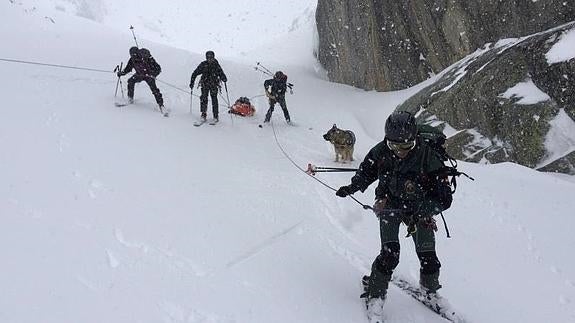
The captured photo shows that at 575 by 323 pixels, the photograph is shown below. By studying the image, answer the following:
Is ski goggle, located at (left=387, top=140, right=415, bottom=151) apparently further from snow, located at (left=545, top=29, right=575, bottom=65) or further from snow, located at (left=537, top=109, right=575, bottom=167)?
snow, located at (left=545, top=29, right=575, bottom=65)

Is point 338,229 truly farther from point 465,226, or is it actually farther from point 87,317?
point 87,317

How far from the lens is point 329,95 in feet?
68.1

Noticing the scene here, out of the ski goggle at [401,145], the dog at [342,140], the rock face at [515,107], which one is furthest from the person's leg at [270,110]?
the ski goggle at [401,145]

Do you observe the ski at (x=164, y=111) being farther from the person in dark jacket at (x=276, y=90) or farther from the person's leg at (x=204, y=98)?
the person in dark jacket at (x=276, y=90)

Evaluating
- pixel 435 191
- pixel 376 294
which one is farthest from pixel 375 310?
pixel 435 191

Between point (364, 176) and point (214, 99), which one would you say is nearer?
point (364, 176)

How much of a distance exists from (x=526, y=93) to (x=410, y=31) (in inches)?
285

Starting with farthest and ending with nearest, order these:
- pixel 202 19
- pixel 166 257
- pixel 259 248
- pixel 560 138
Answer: pixel 202 19 < pixel 560 138 < pixel 259 248 < pixel 166 257

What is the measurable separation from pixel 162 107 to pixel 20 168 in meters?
6.11

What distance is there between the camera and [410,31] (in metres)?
17.0

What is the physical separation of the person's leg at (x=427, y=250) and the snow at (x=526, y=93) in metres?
7.00

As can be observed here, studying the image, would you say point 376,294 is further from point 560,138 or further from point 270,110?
point 270,110

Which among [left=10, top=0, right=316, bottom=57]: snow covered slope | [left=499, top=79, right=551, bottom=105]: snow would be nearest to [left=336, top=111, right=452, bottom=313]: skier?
[left=499, top=79, right=551, bottom=105]: snow

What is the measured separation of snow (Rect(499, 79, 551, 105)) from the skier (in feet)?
23.1
